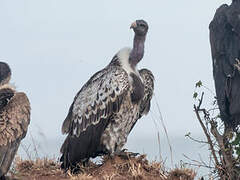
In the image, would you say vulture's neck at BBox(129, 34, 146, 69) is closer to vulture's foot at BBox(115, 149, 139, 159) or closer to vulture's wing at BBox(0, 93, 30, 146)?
vulture's foot at BBox(115, 149, 139, 159)

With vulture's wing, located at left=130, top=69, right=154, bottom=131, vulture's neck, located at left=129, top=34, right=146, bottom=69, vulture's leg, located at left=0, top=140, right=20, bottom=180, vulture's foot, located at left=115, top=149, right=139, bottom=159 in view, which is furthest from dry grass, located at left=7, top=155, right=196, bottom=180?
vulture's neck, located at left=129, top=34, right=146, bottom=69

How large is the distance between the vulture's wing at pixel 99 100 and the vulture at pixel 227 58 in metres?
2.32

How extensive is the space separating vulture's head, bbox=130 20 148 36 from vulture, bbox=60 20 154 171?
32 cm

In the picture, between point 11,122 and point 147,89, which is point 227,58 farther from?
point 11,122

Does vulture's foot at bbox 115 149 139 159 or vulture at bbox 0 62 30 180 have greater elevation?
vulture at bbox 0 62 30 180

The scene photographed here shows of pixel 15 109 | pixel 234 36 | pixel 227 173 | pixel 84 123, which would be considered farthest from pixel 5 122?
pixel 234 36

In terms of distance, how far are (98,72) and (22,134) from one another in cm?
101

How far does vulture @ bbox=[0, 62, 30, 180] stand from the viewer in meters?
5.23

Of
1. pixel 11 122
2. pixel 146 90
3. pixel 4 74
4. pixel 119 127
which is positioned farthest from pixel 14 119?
pixel 146 90

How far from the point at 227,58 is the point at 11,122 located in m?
4.16

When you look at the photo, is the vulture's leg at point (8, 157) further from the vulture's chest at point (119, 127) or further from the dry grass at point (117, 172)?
the vulture's chest at point (119, 127)

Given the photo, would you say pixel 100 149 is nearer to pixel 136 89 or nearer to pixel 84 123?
pixel 84 123

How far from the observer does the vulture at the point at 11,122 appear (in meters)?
5.23

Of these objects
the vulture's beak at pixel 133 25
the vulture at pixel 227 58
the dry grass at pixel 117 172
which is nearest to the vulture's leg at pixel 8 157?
the dry grass at pixel 117 172
